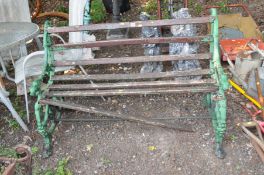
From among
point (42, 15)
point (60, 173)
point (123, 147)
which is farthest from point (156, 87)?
point (42, 15)

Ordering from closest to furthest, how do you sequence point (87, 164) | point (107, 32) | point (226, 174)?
1. point (226, 174)
2. point (87, 164)
3. point (107, 32)

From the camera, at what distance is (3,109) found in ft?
14.3

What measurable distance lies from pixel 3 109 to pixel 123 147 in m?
1.62

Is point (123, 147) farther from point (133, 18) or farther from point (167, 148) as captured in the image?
point (133, 18)

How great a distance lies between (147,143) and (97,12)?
302cm

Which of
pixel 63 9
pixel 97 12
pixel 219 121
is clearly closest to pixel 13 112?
pixel 219 121

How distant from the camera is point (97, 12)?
6.05 m

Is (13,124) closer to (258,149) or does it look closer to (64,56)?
(64,56)

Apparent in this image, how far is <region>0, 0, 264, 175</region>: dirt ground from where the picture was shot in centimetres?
349

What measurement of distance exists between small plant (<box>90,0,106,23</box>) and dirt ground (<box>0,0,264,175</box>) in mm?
2037

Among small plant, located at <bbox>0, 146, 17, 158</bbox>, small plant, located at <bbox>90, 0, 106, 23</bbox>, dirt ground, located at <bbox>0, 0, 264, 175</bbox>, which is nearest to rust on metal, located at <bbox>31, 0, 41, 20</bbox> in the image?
small plant, located at <bbox>90, 0, 106, 23</bbox>

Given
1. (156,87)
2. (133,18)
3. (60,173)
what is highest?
(133,18)

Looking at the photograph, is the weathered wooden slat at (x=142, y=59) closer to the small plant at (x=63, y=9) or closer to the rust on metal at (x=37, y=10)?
the rust on metal at (x=37, y=10)

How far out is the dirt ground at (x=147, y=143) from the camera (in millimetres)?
3488
